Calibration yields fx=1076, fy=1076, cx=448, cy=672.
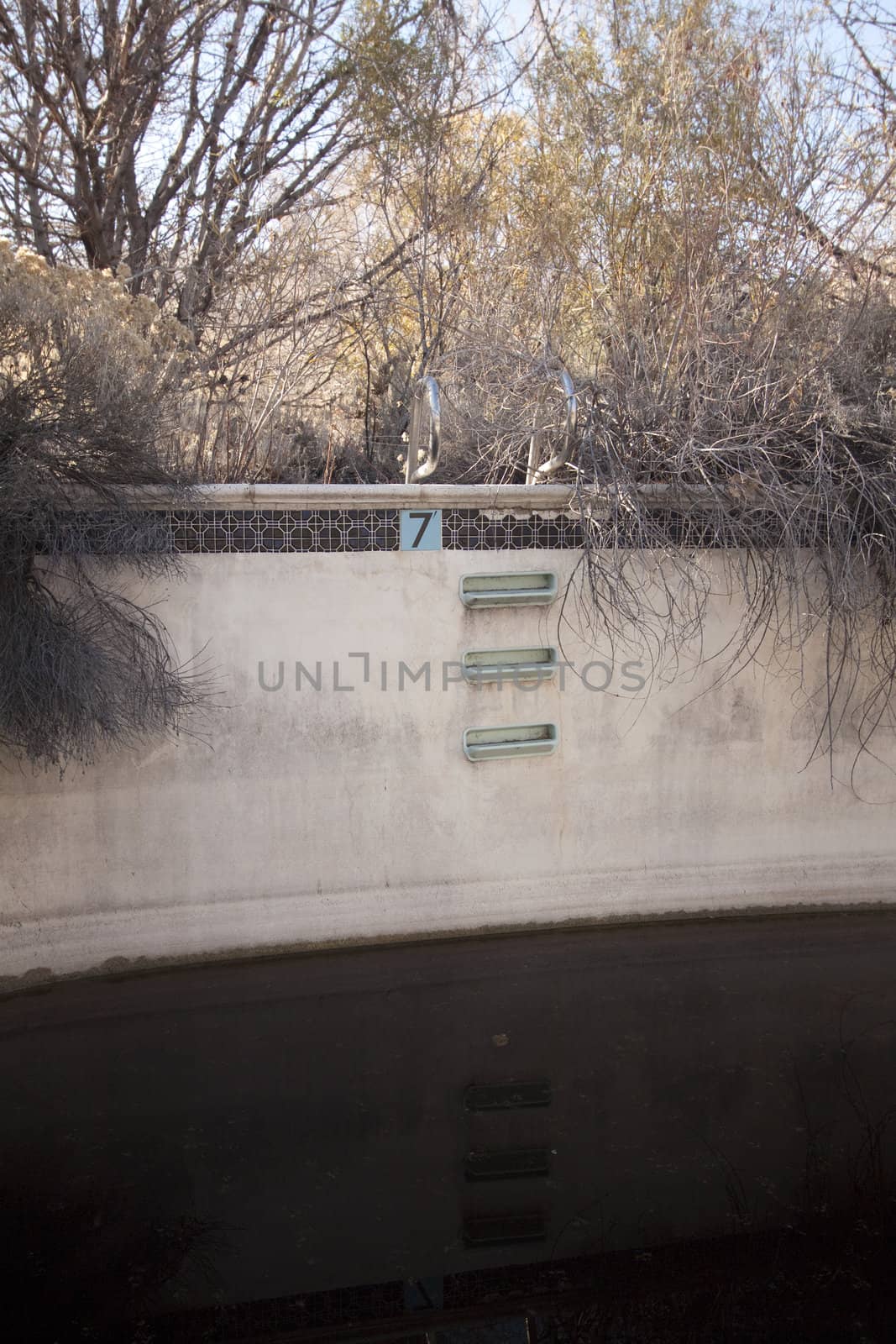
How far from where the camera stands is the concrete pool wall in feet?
18.8

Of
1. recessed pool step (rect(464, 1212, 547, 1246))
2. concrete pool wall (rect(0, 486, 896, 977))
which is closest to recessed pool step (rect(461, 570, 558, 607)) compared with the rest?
concrete pool wall (rect(0, 486, 896, 977))

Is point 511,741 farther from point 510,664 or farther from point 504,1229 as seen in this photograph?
point 504,1229

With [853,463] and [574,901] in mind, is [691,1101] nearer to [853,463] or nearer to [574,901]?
[574,901]

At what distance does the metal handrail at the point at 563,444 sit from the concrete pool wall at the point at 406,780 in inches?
7.6

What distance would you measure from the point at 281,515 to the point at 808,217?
4.40 meters

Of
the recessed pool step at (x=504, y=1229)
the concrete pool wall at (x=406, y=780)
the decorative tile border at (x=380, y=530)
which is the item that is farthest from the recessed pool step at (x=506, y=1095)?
the decorative tile border at (x=380, y=530)

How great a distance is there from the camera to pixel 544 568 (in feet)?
20.5

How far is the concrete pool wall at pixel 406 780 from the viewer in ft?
18.8

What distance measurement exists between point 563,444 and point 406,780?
2102 millimetres

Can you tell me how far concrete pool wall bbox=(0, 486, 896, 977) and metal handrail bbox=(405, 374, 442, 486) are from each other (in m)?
0.19

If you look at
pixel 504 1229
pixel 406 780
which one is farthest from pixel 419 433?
pixel 504 1229

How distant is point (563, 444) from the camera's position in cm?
608

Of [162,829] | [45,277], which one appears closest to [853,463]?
[162,829]

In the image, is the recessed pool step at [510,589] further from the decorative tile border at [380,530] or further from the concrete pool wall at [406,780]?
the decorative tile border at [380,530]
